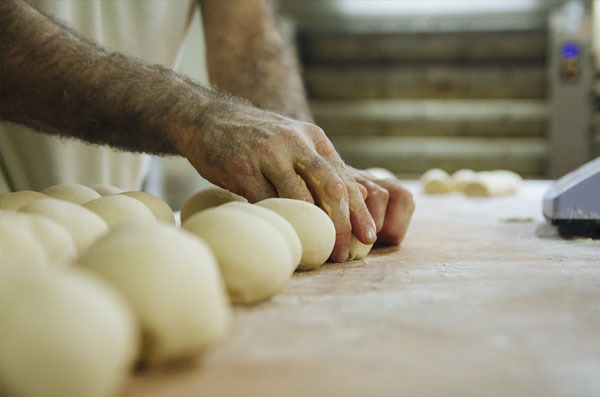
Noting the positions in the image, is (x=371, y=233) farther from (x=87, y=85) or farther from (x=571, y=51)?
(x=571, y=51)

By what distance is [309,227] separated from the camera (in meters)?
1.05

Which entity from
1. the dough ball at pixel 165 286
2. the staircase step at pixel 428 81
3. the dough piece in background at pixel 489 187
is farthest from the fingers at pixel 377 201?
the staircase step at pixel 428 81

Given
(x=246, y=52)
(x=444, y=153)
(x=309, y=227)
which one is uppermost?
(x=246, y=52)

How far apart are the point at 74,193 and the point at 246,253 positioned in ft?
1.76

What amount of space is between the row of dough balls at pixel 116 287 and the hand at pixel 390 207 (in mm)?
373

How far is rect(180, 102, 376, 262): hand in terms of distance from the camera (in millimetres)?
1168

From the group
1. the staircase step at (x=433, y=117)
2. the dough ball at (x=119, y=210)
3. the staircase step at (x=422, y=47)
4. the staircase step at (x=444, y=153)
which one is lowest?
the staircase step at (x=444, y=153)

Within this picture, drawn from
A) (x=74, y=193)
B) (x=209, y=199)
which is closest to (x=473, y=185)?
(x=209, y=199)

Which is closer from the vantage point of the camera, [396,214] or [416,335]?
[416,335]

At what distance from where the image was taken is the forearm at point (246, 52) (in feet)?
7.72

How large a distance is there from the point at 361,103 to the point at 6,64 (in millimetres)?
4354

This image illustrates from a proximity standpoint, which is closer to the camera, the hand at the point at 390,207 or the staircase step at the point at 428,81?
the hand at the point at 390,207

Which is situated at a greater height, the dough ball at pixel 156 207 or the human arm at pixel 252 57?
the human arm at pixel 252 57

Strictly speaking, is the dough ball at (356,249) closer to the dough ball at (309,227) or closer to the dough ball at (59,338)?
the dough ball at (309,227)
